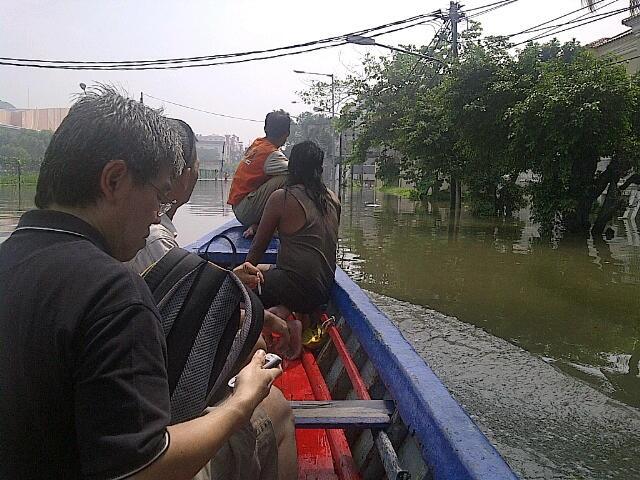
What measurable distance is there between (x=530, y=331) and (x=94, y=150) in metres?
6.17

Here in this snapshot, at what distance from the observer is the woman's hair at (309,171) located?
3.59 metres

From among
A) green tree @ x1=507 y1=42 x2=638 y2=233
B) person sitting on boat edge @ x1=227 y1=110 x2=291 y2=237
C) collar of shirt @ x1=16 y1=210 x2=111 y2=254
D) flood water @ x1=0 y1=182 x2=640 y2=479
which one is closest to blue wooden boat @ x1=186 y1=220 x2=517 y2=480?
collar of shirt @ x1=16 y1=210 x2=111 y2=254

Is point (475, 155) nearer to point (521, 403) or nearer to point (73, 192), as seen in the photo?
point (521, 403)

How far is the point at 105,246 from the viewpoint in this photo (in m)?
1.14

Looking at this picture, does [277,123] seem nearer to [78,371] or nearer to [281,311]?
[281,311]

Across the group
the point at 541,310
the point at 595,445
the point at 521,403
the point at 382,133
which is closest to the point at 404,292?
the point at 541,310

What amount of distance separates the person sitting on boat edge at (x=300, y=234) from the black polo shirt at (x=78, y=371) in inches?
97.3

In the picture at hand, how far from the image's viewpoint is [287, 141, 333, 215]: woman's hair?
3594 mm

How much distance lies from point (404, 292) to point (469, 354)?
104 inches

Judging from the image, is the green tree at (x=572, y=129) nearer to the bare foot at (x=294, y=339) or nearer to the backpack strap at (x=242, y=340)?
the bare foot at (x=294, y=339)

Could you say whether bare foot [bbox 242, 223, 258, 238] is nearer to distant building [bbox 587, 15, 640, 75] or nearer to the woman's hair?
the woman's hair

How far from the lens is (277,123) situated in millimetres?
4730

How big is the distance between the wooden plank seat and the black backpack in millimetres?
818

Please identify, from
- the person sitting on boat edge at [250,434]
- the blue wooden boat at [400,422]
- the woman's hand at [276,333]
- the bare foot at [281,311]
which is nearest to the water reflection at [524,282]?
the blue wooden boat at [400,422]
